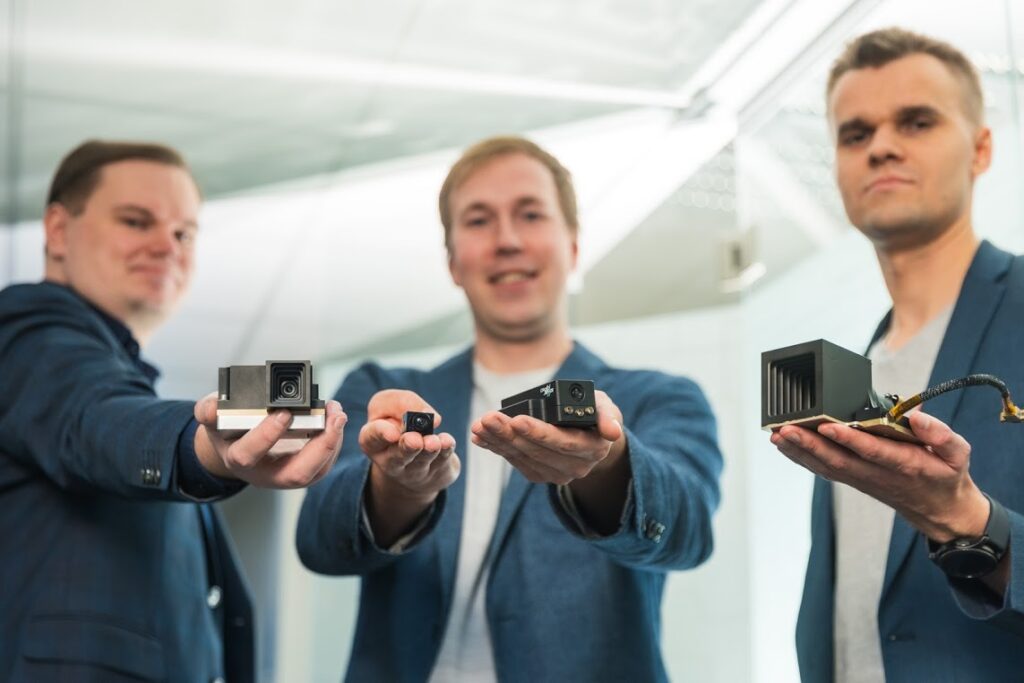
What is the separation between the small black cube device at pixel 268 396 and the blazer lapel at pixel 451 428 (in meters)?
0.45

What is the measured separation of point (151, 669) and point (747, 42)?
5.77 feet

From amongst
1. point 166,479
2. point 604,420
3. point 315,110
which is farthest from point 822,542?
point 315,110

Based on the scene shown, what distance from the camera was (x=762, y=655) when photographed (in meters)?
2.62

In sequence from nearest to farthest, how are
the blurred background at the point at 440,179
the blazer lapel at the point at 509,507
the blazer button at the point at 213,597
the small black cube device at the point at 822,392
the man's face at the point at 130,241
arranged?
the small black cube device at the point at 822,392 < the blazer lapel at the point at 509,507 < the blazer button at the point at 213,597 < the man's face at the point at 130,241 < the blurred background at the point at 440,179

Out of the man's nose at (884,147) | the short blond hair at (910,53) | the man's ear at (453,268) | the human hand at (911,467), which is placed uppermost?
the short blond hair at (910,53)

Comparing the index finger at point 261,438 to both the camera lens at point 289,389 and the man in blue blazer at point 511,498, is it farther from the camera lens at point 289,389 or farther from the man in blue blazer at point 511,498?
the man in blue blazer at point 511,498

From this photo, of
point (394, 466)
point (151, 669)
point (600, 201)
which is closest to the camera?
point (394, 466)

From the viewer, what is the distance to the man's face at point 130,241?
7.29 feet

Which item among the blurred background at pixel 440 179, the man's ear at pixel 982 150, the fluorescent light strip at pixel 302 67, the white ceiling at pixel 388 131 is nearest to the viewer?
the man's ear at pixel 982 150

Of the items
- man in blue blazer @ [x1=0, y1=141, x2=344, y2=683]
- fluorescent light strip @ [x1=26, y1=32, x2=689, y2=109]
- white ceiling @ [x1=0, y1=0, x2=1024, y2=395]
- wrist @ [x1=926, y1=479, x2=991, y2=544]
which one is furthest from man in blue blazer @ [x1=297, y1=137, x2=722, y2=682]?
fluorescent light strip @ [x1=26, y1=32, x2=689, y2=109]

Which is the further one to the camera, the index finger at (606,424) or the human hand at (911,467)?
the index finger at (606,424)

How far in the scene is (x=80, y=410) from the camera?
1.72 m

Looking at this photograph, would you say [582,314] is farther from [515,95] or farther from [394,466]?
[394,466]

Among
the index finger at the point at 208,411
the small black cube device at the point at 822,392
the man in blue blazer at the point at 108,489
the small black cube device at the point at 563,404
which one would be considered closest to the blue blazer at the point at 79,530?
the man in blue blazer at the point at 108,489
